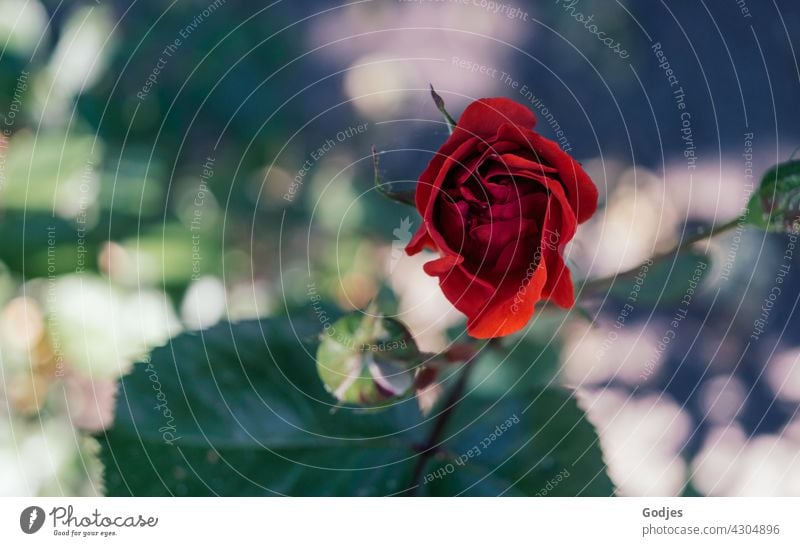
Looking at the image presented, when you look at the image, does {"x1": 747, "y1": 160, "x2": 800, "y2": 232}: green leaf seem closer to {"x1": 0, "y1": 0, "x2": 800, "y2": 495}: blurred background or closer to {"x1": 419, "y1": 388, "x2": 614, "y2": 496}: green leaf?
{"x1": 0, "y1": 0, "x2": 800, "y2": 495}: blurred background

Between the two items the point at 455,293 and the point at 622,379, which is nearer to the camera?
the point at 455,293

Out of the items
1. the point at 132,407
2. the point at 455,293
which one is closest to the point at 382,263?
the point at 455,293

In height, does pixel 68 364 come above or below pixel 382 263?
below
